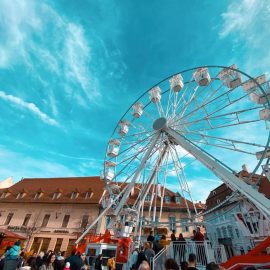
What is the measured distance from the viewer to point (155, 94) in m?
16.3

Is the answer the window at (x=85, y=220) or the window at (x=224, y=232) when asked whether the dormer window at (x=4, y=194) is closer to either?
the window at (x=85, y=220)

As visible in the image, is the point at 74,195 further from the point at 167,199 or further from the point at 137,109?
the point at 137,109

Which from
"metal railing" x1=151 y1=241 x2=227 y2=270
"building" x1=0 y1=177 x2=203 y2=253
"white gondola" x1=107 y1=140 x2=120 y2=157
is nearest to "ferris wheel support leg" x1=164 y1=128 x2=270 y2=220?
"metal railing" x1=151 y1=241 x2=227 y2=270

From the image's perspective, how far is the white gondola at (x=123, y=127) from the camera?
17297mm

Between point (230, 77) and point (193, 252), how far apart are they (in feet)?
32.3

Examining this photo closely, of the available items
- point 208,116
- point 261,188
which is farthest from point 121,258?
point 261,188

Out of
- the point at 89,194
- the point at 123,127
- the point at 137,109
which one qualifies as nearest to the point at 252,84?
the point at 137,109

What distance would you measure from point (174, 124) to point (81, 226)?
19.8 m

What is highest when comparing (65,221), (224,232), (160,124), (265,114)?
(160,124)

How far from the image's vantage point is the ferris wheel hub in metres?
13.6

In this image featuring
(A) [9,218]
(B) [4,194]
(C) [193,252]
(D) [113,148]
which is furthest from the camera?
(B) [4,194]

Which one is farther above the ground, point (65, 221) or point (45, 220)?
point (45, 220)

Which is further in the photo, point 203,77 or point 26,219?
point 26,219

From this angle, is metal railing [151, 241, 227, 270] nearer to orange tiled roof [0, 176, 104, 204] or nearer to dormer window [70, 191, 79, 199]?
orange tiled roof [0, 176, 104, 204]
